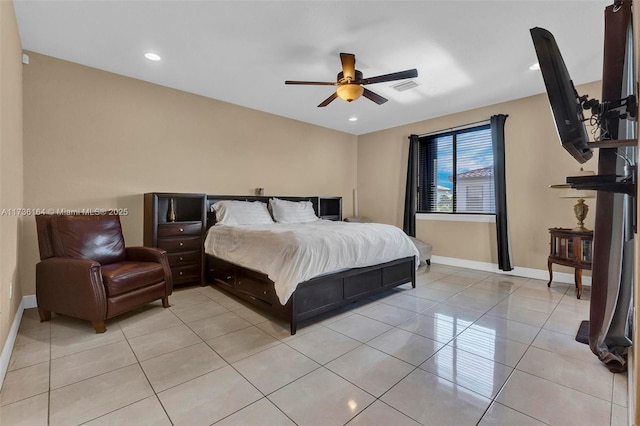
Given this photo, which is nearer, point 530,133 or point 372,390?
point 372,390

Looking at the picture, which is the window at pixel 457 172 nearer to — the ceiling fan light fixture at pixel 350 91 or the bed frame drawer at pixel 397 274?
the bed frame drawer at pixel 397 274

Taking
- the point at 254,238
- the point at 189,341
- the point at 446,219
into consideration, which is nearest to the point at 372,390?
the point at 189,341

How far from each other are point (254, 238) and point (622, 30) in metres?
3.09

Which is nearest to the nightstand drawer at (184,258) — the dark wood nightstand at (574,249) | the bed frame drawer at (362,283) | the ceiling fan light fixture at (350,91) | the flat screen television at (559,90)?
the bed frame drawer at (362,283)

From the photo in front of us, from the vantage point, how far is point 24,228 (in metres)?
2.89

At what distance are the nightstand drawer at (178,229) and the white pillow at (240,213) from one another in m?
0.28

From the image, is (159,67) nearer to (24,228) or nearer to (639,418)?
(24,228)

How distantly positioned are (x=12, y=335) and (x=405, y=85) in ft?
15.4

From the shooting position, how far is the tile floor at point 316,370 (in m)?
1.47

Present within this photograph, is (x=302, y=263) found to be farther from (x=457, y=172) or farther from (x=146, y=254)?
(x=457, y=172)

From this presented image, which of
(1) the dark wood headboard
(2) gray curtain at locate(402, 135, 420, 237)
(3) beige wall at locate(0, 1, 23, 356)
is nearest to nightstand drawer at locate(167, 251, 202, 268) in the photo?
(1) the dark wood headboard

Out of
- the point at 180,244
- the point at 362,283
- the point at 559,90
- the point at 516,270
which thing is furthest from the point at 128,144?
the point at 516,270

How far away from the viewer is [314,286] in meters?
2.54

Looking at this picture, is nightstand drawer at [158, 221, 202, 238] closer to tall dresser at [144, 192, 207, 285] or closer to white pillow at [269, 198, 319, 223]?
tall dresser at [144, 192, 207, 285]
